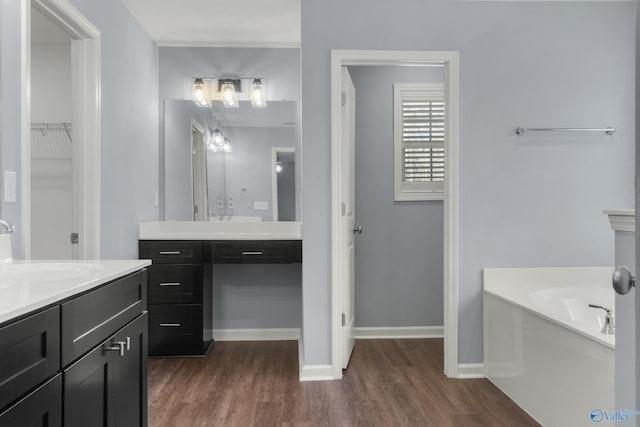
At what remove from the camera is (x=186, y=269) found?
124 inches

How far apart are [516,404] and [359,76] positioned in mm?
2663

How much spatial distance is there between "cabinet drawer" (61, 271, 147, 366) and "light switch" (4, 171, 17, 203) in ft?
2.03

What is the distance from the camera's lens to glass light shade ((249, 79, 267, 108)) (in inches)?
140

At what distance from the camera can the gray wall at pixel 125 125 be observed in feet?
8.51

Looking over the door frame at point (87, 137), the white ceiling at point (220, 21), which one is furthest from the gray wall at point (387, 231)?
the door frame at point (87, 137)

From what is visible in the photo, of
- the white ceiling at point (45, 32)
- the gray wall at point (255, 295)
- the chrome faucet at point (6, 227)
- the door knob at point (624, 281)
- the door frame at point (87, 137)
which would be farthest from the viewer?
the gray wall at point (255, 295)

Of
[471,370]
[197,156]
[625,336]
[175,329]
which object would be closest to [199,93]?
[197,156]

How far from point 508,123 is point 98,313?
2590 millimetres

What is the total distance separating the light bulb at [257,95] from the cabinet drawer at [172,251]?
1239 millimetres

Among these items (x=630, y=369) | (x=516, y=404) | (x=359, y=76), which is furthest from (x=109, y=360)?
(x=359, y=76)

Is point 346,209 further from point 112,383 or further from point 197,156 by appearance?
point 112,383

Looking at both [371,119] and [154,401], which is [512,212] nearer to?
[371,119]

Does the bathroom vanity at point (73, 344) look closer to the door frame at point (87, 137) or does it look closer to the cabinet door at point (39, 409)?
the cabinet door at point (39, 409)

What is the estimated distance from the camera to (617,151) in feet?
9.52
